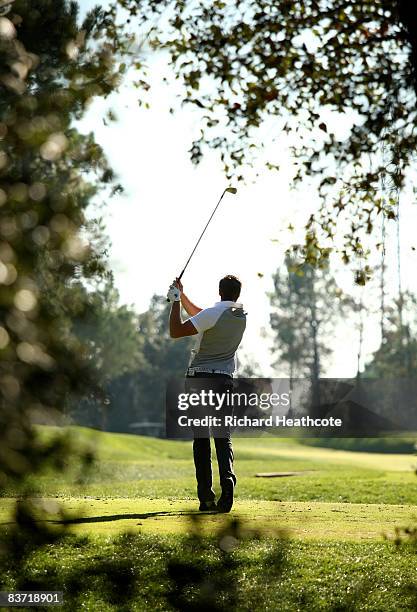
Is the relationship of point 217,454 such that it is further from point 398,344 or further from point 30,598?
point 398,344

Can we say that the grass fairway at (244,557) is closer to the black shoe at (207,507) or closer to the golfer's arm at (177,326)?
the black shoe at (207,507)

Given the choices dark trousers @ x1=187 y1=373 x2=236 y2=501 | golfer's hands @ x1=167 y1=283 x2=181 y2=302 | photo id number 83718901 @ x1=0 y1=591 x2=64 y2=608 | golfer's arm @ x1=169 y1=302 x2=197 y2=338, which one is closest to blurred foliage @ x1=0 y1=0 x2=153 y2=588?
photo id number 83718901 @ x1=0 y1=591 x2=64 y2=608

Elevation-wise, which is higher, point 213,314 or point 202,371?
point 213,314

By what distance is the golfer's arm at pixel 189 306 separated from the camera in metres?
9.14

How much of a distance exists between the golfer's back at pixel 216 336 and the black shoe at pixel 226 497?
3.60 feet

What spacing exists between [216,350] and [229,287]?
66 centimetres

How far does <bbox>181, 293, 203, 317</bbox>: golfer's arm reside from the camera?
914cm

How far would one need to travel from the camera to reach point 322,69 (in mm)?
10812

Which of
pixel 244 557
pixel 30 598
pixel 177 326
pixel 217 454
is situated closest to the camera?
pixel 30 598

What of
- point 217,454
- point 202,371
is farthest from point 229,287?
point 217,454

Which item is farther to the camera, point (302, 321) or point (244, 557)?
point (302, 321)

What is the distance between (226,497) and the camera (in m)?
8.64

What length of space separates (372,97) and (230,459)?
4.97 metres

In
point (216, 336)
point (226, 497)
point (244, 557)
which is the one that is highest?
point (216, 336)
